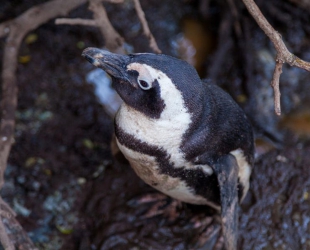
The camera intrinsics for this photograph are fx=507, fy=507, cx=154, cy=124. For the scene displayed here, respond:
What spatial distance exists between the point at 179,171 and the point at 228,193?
0.20 metres

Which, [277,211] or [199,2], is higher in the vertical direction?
[199,2]

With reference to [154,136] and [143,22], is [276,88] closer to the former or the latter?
[154,136]

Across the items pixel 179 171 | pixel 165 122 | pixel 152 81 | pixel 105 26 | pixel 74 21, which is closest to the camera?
pixel 152 81

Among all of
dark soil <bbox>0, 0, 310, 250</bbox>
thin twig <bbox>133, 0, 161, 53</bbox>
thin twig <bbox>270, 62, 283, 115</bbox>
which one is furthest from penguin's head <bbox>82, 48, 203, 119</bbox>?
dark soil <bbox>0, 0, 310, 250</bbox>

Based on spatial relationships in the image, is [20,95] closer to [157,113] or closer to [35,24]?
[35,24]

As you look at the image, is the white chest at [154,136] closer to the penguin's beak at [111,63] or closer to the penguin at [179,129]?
the penguin at [179,129]

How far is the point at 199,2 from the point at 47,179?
150 cm

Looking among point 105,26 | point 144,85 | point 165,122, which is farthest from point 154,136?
point 105,26

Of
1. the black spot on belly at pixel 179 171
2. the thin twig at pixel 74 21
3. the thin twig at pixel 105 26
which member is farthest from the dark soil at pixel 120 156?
the thin twig at pixel 74 21

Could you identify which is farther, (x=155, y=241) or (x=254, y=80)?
(x=254, y=80)

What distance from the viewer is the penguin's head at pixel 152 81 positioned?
5.44ft

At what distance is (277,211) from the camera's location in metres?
2.43

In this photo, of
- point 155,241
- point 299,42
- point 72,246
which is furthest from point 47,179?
point 299,42

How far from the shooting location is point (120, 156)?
7.69ft
